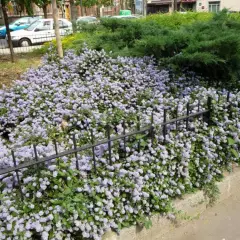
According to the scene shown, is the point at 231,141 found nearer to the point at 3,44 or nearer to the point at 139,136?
the point at 139,136

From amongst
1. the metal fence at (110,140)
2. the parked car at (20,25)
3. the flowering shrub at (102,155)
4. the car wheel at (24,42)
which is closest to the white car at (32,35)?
the car wheel at (24,42)

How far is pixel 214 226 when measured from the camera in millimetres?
2758

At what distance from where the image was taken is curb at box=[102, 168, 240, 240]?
95.2 inches

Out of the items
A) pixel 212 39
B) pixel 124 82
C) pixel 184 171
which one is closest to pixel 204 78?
pixel 212 39

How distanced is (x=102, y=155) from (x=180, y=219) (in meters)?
0.98

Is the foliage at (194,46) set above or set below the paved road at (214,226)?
above

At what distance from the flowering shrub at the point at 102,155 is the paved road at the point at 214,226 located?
320mm

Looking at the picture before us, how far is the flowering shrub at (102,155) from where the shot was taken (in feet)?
6.95

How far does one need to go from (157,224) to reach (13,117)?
2256mm

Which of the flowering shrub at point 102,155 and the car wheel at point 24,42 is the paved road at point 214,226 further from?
the car wheel at point 24,42

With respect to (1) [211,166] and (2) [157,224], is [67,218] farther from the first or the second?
(1) [211,166]

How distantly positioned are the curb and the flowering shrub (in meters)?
0.09

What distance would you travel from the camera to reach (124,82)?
4277mm

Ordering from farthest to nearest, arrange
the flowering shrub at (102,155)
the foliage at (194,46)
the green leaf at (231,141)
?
the foliage at (194,46) < the green leaf at (231,141) < the flowering shrub at (102,155)
